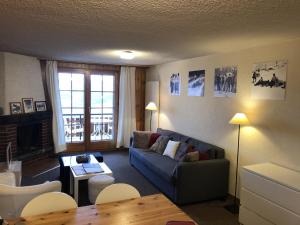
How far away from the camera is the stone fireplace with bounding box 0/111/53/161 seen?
16.0 ft

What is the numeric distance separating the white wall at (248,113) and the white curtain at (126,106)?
1.65 meters

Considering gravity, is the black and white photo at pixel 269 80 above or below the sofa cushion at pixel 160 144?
above

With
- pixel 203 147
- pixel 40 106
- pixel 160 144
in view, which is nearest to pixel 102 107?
pixel 40 106

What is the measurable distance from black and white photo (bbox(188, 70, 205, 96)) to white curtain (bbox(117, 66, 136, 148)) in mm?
2136

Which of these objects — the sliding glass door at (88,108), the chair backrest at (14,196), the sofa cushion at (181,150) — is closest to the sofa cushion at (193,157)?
the sofa cushion at (181,150)

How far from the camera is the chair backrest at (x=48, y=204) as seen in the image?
1.85 metres

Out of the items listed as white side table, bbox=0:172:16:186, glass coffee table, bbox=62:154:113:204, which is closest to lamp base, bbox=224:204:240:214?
glass coffee table, bbox=62:154:113:204

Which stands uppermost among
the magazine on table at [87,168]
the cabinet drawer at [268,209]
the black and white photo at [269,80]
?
the black and white photo at [269,80]

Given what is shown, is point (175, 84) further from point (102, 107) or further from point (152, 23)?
point (152, 23)

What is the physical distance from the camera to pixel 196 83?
187 inches

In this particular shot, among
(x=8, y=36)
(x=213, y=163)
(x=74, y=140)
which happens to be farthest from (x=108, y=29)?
(x=74, y=140)

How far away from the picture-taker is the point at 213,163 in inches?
147

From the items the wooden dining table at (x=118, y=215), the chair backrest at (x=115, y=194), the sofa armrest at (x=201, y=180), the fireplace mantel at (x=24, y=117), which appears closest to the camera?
the wooden dining table at (x=118, y=215)

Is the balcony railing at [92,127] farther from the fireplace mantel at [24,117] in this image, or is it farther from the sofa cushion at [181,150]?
the sofa cushion at [181,150]
